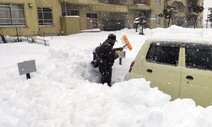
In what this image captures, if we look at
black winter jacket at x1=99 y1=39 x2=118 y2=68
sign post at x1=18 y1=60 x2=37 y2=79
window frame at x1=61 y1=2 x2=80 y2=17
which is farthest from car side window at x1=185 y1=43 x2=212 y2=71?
window frame at x1=61 y1=2 x2=80 y2=17

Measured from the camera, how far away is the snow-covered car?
444cm

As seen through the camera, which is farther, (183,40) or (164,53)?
(164,53)

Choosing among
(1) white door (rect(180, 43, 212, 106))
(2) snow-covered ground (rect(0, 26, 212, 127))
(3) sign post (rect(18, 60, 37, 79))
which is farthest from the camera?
(3) sign post (rect(18, 60, 37, 79))

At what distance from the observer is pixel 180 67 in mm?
4633

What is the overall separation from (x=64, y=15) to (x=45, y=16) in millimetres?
2533

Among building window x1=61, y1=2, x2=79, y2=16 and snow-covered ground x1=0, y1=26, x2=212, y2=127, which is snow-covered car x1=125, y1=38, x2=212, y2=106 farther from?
building window x1=61, y1=2, x2=79, y2=16

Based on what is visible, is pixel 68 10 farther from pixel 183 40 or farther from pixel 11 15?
pixel 183 40

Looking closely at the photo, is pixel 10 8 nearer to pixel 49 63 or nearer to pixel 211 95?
pixel 49 63

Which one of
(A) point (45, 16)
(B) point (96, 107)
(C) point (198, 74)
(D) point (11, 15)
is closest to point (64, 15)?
(A) point (45, 16)

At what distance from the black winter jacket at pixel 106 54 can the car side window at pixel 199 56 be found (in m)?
2.64

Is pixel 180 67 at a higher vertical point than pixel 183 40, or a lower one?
lower

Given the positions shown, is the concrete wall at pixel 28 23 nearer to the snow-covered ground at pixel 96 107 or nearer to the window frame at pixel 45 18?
the window frame at pixel 45 18

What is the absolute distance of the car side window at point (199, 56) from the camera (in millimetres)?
4445

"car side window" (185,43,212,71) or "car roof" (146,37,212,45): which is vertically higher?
"car roof" (146,37,212,45)
